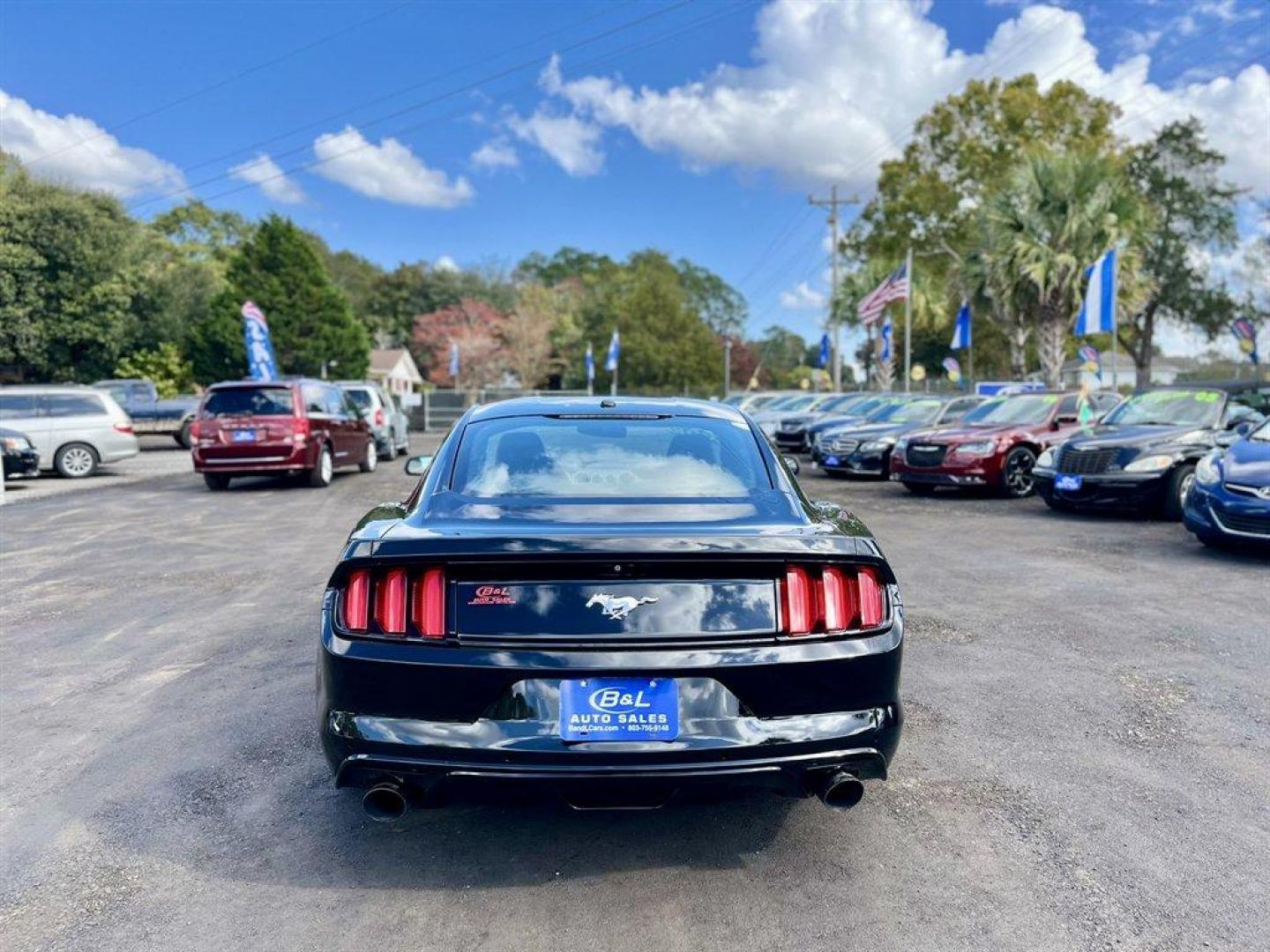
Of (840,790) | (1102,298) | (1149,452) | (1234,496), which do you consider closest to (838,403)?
(1102,298)

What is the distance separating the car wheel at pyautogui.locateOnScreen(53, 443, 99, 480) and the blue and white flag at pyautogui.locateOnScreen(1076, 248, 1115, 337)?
65.3 feet

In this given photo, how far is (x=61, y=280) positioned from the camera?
3528 centimetres

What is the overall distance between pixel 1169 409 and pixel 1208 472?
3654 millimetres

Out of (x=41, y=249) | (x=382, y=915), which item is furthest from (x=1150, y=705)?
(x=41, y=249)

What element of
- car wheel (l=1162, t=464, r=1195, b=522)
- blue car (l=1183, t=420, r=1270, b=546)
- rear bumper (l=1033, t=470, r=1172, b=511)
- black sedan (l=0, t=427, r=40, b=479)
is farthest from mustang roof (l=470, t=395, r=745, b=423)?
black sedan (l=0, t=427, r=40, b=479)

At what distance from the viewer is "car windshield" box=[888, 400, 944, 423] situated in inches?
723

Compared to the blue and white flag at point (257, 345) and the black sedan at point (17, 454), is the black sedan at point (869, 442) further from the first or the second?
the blue and white flag at point (257, 345)

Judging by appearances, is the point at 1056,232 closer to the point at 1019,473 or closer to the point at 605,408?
the point at 1019,473

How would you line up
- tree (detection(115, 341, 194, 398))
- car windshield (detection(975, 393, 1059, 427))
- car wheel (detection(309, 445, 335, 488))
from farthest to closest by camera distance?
tree (detection(115, 341, 194, 398)) < car wheel (detection(309, 445, 335, 488)) < car windshield (detection(975, 393, 1059, 427))

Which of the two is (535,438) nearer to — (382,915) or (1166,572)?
(382,915)

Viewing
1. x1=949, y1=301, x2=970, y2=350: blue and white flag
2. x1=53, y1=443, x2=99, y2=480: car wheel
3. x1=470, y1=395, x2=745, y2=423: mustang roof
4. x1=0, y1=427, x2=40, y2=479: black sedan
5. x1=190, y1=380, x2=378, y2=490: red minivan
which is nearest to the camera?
x1=470, y1=395, x2=745, y2=423: mustang roof

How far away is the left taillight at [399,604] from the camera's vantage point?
9.13 feet

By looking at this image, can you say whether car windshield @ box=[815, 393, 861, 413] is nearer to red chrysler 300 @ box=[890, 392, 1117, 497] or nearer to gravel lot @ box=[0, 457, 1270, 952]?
red chrysler 300 @ box=[890, 392, 1117, 497]

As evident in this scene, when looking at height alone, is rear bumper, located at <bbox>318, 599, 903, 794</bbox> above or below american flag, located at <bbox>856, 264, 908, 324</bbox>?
below
